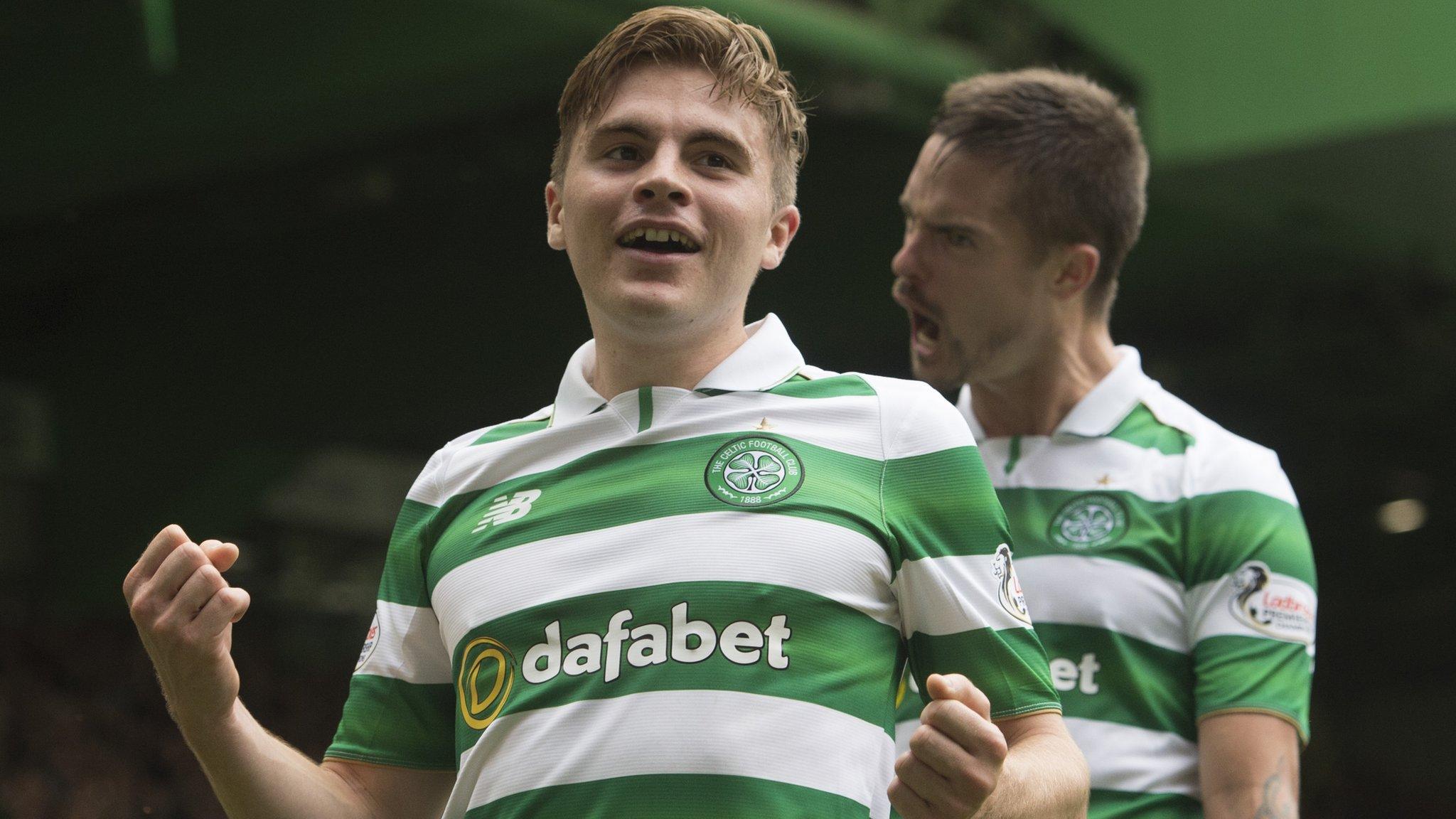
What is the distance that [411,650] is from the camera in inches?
75.6

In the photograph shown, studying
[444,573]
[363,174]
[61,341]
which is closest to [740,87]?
[444,573]

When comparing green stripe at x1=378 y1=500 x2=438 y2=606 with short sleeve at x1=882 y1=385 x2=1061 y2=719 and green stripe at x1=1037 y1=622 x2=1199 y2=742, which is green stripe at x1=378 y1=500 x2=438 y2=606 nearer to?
short sleeve at x1=882 y1=385 x2=1061 y2=719

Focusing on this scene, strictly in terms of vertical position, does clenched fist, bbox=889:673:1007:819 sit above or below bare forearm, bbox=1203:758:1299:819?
below

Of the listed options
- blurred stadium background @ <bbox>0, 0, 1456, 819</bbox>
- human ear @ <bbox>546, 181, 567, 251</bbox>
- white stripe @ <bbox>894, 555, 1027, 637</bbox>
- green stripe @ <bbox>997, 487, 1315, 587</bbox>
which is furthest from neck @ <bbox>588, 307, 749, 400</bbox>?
blurred stadium background @ <bbox>0, 0, 1456, 819</bbox>

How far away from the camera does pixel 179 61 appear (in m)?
7.65

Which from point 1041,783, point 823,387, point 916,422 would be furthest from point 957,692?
point 823,387

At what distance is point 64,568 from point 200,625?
1219cm

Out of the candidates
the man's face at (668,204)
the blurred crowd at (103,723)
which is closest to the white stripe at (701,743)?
the man's face at (668,204)

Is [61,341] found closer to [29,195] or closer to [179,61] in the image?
[29,195]

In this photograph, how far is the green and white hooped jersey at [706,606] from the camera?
64.2 inches

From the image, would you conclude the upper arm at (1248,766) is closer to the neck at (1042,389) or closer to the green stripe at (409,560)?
the neck at (1042,389)

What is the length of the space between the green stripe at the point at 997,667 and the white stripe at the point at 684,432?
21cm

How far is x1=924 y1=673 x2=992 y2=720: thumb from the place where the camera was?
143 cm

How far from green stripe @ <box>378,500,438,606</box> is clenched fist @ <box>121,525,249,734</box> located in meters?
0.24
